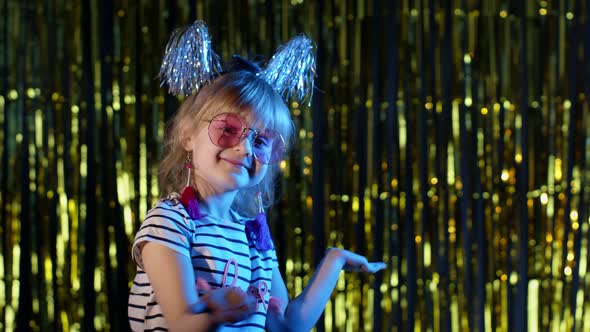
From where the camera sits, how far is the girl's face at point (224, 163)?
1206 mm

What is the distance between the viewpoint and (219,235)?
1184 mm

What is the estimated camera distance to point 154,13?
2268 millimetres

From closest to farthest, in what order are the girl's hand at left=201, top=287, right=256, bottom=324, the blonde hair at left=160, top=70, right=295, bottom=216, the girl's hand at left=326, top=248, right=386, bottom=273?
1. the girl's hand at left=201, top=287, right=256, bottom=324
2. the blonde hair at left=160, top=70, right=295, bottom=216
3. the girl's hand at left=326, top=248, right=386, bottom=273

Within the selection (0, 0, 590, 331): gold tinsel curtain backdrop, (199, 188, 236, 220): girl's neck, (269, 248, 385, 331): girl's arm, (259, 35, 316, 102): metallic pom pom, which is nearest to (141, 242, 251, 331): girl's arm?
(199, 188, 236, 220): girl's neck

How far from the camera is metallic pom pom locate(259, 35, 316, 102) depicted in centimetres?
139

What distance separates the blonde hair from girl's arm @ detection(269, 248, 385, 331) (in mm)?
217

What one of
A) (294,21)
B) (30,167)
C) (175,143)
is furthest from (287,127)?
(30,167)

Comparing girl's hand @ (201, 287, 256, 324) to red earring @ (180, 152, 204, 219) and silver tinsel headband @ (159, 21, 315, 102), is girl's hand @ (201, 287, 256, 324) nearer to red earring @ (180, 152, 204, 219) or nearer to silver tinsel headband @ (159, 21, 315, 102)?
red earring @ (180, 152, 204, 219)

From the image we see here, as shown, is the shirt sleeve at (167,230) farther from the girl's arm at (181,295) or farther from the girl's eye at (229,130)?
the girl's eye at (229,130)

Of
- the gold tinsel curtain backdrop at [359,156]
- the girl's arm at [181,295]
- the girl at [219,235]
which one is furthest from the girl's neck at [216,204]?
the gold tinsel curtain backdrop at [359,156]

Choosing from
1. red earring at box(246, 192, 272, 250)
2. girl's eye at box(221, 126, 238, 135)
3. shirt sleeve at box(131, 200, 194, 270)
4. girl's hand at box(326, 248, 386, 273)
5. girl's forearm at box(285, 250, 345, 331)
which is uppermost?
girl's eye at box(221, 126, 238, 135)

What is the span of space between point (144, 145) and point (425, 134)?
0.77m

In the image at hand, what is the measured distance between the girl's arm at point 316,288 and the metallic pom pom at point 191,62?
13.1 inches

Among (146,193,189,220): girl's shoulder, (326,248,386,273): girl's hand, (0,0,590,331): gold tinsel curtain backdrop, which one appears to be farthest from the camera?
(0,0,590,331): gold tinsel curtain backdrop
